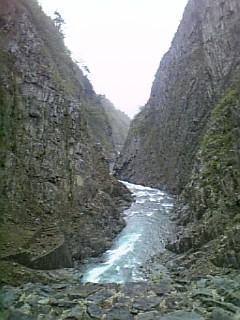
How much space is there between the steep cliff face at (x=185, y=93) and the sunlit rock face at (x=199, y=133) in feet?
0.24

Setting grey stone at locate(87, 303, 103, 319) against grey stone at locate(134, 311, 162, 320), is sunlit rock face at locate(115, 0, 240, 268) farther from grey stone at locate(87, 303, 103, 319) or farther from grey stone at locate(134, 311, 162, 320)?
grey stone at locate(87, 303, 103, 319)

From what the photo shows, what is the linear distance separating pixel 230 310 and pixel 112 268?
5763 mm

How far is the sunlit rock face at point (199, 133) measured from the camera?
676 inches

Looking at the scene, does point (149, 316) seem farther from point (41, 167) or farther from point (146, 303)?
point (41, 167)

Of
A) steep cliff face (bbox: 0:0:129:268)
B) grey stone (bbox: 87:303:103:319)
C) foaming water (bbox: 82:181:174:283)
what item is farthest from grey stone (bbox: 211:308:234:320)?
steep cliff face (bbox: 0:0:129:268)

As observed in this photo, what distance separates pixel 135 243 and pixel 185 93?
18.6 meters

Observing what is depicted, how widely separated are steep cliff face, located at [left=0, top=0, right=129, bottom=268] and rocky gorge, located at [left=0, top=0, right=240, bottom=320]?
0.18 ft

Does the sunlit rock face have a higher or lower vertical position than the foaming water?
higher

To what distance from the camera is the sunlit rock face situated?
676 inches

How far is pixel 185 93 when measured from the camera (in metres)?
34.6

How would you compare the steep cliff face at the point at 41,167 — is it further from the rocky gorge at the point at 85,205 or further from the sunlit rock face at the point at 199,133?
the sunlit rock face at the point at 199,133

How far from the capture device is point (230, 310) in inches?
424

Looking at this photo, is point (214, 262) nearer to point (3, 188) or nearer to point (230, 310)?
point (230, 310)

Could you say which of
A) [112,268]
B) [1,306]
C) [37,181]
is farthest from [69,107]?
[1,306]
